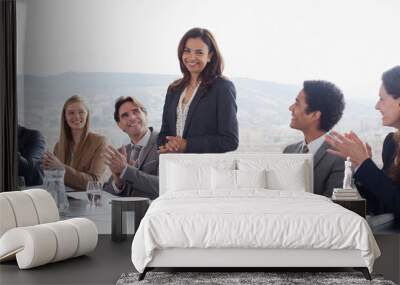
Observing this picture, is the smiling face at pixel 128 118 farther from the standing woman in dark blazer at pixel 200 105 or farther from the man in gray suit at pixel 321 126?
the man in gray suit at pixel 321 126

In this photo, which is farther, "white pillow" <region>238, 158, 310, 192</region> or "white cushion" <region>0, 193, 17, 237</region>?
"white pillow" <region>238, 158, 310, 192</region>

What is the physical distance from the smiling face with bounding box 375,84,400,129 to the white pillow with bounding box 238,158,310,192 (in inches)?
45.2

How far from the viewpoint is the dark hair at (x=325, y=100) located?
8.02 meters

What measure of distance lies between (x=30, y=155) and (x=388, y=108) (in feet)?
14.2

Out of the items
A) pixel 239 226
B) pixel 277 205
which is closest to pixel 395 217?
pixel 277 205

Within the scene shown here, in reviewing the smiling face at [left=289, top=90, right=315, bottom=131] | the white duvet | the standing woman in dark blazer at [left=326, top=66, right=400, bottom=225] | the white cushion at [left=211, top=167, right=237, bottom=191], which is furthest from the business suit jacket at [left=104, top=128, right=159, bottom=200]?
the white duvet

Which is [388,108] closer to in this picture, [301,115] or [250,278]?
[301,115]

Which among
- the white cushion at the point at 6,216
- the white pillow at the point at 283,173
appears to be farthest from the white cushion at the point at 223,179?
the white cushion at the point at 6,216

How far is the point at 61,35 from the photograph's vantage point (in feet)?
26.8

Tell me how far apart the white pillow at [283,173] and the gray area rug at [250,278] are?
182cm

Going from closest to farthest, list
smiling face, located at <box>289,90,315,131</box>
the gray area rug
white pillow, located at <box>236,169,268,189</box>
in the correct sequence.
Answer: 1. the gray area rug
2. white pillow, located at <box>236,169,268,189</box>
3. smiling face, located at <box>289,90,315,131</box>

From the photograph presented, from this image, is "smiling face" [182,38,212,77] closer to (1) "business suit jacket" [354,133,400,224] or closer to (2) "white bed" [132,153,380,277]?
(1) "business suit jacket" [354,133,400,224]

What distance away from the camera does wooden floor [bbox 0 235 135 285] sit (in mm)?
5489

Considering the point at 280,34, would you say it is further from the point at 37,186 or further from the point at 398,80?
the point at 37,186
